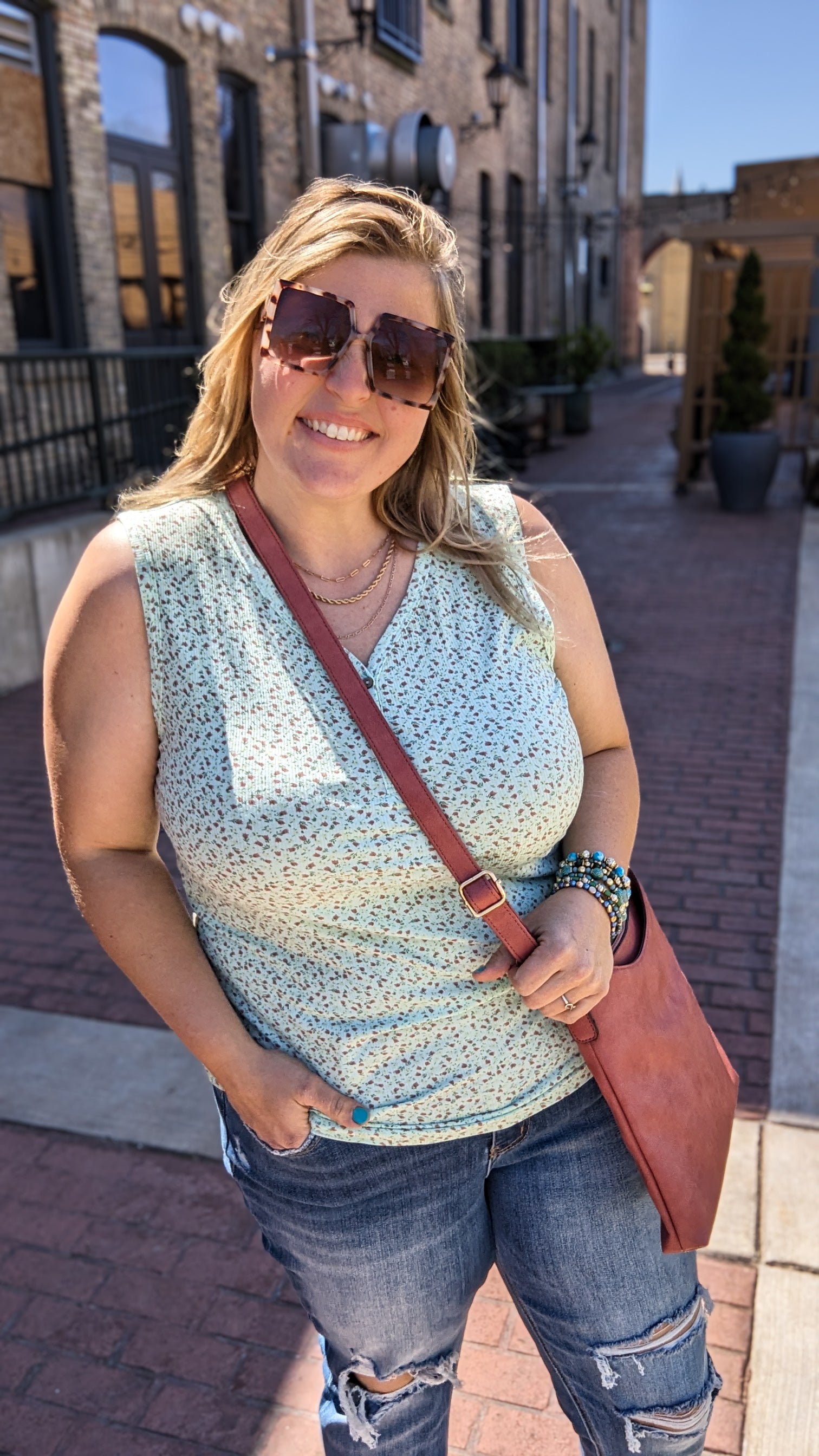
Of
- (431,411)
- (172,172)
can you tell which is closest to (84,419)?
(172,172)

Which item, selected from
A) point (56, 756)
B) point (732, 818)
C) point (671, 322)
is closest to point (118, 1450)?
point (56, 756)

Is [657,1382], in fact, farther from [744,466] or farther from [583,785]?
[744,466]

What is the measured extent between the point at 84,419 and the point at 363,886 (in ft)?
25.5

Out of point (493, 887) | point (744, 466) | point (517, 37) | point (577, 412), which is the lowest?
point (744, 466)

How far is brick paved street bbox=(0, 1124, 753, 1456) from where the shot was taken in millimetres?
2117

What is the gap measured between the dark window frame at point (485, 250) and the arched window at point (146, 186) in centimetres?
881

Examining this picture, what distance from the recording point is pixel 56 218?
8.82 meters

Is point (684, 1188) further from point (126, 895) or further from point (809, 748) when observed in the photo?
point (809, 748)

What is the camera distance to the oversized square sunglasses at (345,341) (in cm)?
144

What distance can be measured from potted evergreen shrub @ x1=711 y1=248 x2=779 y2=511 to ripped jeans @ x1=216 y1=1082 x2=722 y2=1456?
10583 mm

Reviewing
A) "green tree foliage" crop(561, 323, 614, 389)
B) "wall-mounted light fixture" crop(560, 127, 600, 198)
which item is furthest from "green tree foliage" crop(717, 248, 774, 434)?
"wall-mounted light fixture" crop(560, 127, 600, 198)

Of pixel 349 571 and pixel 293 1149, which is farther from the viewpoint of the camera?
pixel 349 571

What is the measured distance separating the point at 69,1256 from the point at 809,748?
13.5 feet

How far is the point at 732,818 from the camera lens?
15.5 ft
